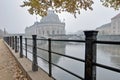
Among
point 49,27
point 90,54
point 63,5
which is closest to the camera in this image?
point 90,54

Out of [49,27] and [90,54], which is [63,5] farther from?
[49,27]

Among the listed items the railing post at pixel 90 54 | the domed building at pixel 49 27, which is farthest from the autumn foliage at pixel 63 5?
the domed building at pixel 49 27

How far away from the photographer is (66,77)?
15445 mm

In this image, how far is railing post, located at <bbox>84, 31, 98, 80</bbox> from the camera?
8.20 ft

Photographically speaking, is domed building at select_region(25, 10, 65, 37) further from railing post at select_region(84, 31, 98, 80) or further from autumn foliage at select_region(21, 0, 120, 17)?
railing post at select_region(84, 31, 98, 80)

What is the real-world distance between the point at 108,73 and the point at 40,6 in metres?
11.8

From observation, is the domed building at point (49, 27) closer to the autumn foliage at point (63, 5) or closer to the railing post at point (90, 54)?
the autumn foliage at point (63, 5)

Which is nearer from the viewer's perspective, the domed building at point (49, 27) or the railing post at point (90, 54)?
the railing post at point (90, 54)

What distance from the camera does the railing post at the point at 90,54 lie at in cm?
250

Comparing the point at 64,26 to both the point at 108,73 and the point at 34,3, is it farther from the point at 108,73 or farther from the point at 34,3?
the point at 34,3

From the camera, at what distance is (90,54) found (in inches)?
102

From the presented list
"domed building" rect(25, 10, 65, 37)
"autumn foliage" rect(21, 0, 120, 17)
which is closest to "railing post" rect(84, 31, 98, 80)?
"autumn foliage" rect(21, 0, 120, 17)

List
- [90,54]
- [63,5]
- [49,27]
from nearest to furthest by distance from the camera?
[90,54]
[63,5]
[49,27]

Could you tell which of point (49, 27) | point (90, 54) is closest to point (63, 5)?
point (90, 54)
